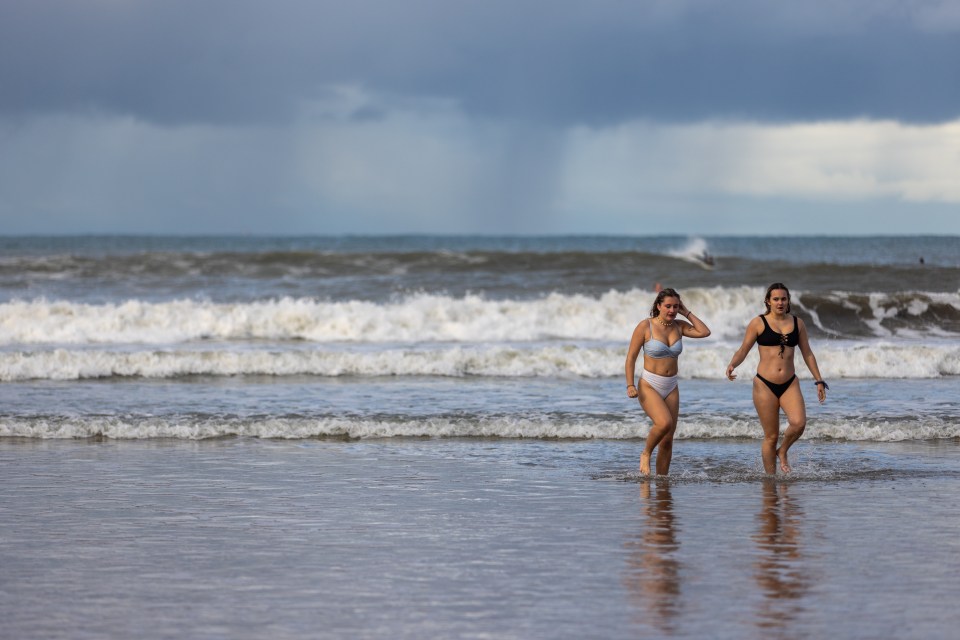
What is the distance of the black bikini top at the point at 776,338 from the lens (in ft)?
34.3

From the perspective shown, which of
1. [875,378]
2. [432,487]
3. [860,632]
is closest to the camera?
[860,632]

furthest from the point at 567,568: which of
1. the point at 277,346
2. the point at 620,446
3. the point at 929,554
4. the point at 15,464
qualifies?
the point at 277,346

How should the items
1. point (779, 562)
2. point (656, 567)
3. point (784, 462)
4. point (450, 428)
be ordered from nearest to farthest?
1. point (656, 567)
2. point (779, 562)
3. point (784, 462)
4. point (450, 428)

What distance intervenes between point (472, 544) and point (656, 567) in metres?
1.32

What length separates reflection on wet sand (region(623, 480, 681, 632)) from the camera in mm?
6168

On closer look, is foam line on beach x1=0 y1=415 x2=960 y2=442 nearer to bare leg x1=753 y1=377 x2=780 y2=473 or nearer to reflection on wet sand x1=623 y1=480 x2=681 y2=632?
bare leg x1=753 y1=377 x2=780 y2=473

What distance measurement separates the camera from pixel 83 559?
7.35m

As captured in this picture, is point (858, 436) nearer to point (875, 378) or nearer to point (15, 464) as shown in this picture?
point (875, 378)

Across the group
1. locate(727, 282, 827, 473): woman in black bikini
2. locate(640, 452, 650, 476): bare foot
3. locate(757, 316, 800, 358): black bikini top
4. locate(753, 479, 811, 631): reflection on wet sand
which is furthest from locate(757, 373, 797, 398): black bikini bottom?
locate(640, 452, 650, 476): bare foot

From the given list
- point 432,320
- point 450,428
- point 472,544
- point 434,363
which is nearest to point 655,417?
point 472,544

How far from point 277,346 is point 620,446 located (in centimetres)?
1175

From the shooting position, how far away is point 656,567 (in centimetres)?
711

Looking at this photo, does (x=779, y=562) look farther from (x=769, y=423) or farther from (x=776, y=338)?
(x=776, y=338)

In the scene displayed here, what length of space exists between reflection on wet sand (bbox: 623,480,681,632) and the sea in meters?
0.02
